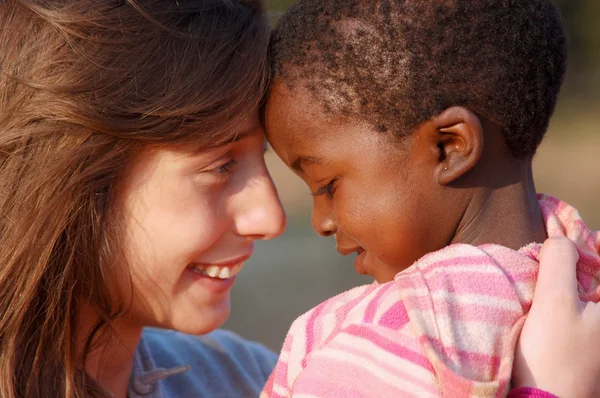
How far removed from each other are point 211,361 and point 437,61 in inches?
57.1

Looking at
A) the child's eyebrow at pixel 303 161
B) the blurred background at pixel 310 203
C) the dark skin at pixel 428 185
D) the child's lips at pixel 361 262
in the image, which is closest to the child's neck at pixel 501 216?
the dark skin at pixel 428 185

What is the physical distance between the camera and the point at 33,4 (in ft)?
7.66

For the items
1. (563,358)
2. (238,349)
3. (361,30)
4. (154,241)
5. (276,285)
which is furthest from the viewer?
(276,285)

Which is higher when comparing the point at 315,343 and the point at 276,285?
the point at 315,343

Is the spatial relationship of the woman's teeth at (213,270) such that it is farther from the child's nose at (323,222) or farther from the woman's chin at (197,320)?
the child's nose at (323,222)

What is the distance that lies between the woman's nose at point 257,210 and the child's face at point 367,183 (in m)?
0.17

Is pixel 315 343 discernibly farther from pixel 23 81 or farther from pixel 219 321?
pixel 23 81

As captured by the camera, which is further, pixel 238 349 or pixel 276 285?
pixel 276 285

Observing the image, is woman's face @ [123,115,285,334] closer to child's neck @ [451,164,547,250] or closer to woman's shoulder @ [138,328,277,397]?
woman's shoulder @ [138,328,277,397]

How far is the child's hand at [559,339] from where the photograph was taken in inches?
74.7

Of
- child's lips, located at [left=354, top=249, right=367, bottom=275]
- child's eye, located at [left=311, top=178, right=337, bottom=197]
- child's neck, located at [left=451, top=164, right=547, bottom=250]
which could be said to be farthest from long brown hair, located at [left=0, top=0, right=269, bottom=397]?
child's neck, located at [left=451, top=164, right=547, bottom=250]

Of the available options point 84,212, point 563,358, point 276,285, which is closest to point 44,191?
point 84,212

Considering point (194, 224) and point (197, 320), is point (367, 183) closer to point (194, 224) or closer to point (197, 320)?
point (194, 224)

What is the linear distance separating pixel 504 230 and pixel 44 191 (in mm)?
1215
